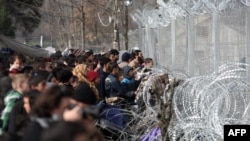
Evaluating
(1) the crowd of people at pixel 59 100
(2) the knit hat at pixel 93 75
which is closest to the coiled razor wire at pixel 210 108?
(1) the crowd of people at pixel 59 100

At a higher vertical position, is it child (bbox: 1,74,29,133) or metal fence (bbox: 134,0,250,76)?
metal fence (bbox: 134,0,250,76)

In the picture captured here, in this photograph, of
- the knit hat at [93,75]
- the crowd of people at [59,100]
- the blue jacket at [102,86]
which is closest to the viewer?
the crowd of people at [59,100]

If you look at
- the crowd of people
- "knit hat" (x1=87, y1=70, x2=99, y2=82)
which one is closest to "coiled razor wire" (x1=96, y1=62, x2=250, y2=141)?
the crowd of people

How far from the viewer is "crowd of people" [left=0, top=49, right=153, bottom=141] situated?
3817mm

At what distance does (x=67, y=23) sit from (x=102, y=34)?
11319mm

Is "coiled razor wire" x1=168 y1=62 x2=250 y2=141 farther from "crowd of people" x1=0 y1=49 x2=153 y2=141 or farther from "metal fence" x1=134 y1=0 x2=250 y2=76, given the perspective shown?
"metal fence" x1=134 y1=0 x2=250 y2=76

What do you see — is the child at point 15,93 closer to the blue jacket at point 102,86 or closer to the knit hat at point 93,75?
the knit hat at point 93,75

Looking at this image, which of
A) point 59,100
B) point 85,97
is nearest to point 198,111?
point 85,97

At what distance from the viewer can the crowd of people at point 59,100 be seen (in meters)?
3.82

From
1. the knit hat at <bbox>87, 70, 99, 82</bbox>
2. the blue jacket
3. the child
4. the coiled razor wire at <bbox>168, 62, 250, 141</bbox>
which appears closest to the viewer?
the child

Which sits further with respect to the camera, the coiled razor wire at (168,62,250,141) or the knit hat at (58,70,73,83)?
the knit hat at (58,70,73,83)

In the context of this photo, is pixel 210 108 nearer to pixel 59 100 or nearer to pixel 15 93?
pixel 15 93

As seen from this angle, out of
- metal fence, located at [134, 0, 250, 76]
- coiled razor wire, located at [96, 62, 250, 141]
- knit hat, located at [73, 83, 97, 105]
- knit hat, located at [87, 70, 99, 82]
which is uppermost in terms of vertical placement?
metal fence, located at [134, 0, 250, 76]

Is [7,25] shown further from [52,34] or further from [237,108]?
[237,108]
